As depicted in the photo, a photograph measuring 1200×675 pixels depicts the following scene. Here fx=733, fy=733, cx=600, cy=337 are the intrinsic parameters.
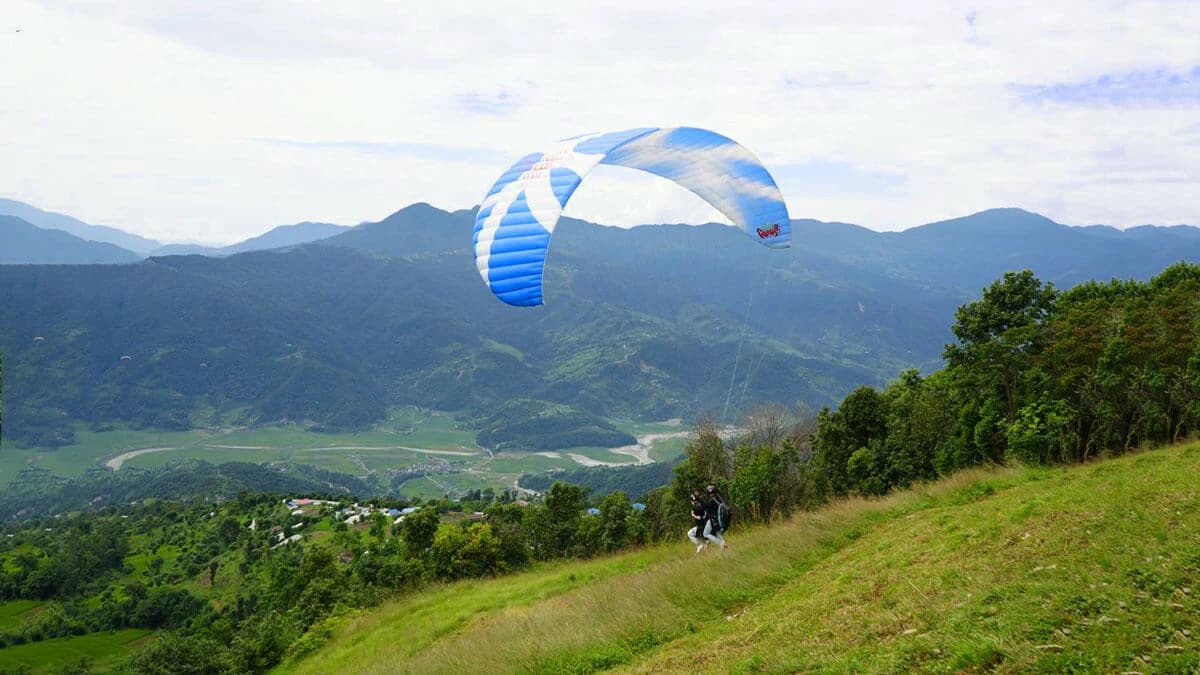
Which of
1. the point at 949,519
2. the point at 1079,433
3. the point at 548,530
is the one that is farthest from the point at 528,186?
the point at 548,530

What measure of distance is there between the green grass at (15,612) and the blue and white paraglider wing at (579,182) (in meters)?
75.2

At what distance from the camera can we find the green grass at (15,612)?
66.1 m

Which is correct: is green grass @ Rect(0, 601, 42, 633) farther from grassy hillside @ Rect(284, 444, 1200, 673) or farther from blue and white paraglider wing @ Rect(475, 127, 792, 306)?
blue and white paraglider wing @ Rect(475, 127, 792, 306)

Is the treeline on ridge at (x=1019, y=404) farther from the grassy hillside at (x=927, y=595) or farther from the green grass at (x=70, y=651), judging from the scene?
the green grass at (x=70, y=651)

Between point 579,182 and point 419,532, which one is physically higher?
point 579,182

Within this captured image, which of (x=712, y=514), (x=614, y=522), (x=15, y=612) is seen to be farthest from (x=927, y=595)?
(x=15, y=612)

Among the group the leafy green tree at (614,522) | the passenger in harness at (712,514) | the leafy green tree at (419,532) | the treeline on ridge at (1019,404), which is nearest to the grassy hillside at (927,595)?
the passenger in harness at (712,514)

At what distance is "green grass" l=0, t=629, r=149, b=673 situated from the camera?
5716cm

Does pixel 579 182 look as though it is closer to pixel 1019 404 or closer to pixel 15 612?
pixel 1019 404

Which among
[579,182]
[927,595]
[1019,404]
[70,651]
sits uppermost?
[579,182]

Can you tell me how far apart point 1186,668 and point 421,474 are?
184 m

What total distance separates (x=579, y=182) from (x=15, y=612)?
3280 inches

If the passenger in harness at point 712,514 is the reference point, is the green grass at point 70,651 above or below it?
below

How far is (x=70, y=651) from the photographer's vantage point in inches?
2354
